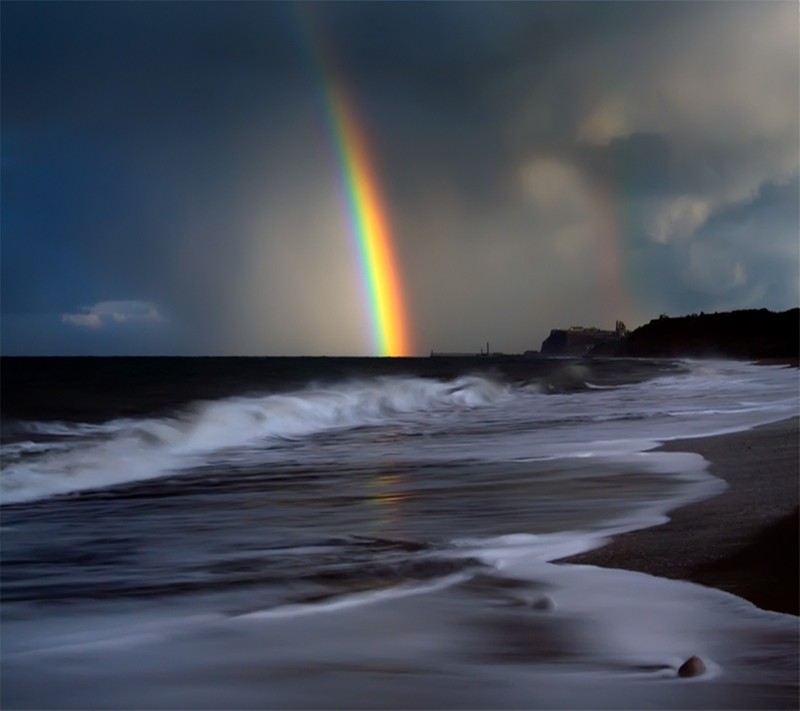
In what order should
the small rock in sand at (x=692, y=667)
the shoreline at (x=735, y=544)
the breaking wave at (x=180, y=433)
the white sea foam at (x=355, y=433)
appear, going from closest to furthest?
the small rock in sand at (x=692, y=667)
the shoreline at (x=735, y=544)
the breaking wave at (x=180, y=433)
the white sea foam at (x=355, y=433)

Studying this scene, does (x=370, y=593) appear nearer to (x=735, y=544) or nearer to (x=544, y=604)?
(x=544, y=604)

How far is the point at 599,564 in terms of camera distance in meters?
4.15

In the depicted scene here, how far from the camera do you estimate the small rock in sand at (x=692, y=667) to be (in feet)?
8.92

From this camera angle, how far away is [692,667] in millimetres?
2744

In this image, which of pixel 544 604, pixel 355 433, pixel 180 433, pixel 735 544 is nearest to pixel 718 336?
pixel 355 433

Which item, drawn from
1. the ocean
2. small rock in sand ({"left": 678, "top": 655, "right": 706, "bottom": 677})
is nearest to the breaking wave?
the ocean

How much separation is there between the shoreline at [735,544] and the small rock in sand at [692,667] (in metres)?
0.65

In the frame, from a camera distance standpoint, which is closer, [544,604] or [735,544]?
[544,604]

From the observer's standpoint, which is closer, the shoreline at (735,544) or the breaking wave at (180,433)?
the shoreline at (735,544)

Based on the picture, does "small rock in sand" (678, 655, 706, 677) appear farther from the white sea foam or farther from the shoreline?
the white sea foam

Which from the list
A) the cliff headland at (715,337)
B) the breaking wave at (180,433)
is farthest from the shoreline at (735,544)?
the cliff headland at (715,337)

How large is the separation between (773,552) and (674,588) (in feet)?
2.45

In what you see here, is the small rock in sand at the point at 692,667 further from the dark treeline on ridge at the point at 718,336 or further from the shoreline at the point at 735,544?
the dark treeline on ridge at the point at 718,336

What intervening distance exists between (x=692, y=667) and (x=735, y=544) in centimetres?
175
